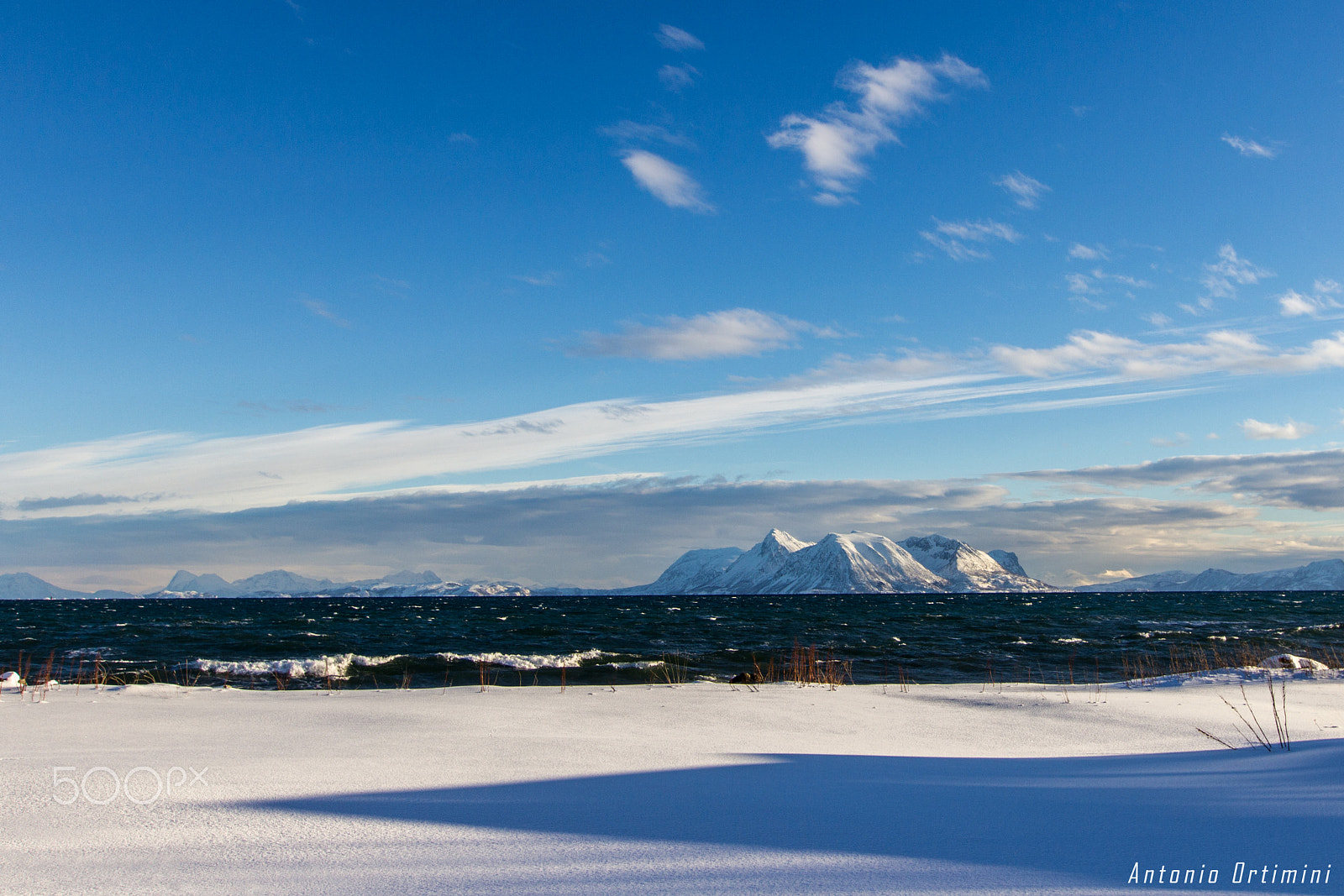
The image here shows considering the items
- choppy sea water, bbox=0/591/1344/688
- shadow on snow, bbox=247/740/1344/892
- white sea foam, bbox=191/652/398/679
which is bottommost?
choppy sea water, bbox=0/591/1344/688

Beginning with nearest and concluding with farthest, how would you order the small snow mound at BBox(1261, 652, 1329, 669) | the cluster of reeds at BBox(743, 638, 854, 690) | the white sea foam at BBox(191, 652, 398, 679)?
1. the cluster of reeds at BBox(743, 638, 854, 690)
2. the small snow mound at BBox(1261, 652, 1329, 669)
3. the white sea foam at BBox(191, 652, 398, 679)

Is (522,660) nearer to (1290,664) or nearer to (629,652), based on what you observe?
(629,652)

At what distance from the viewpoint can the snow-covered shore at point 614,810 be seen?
3344mm

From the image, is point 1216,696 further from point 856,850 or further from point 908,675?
point 856,850

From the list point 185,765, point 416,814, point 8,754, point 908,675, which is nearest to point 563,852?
point 416,814

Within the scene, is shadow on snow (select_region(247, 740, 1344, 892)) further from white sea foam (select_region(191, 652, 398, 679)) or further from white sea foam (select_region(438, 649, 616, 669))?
white sea foam (select_region(191, 652, 398, 679))

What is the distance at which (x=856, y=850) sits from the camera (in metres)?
3.67

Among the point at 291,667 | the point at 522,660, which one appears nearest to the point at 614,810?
the point at 522,660

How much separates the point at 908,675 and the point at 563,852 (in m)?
19.9

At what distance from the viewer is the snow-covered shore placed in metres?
3.34

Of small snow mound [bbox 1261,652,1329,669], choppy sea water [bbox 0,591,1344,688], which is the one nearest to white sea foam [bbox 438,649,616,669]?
choppy sea water [bbox 0,591,1344,688]

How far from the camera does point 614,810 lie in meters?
4.57

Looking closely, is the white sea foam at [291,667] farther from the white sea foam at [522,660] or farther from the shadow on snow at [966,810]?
the shadow on snow at [966,810]

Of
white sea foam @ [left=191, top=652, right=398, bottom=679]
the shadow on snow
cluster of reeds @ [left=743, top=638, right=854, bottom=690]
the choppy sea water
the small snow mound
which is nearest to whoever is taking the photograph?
the shadow on snow
